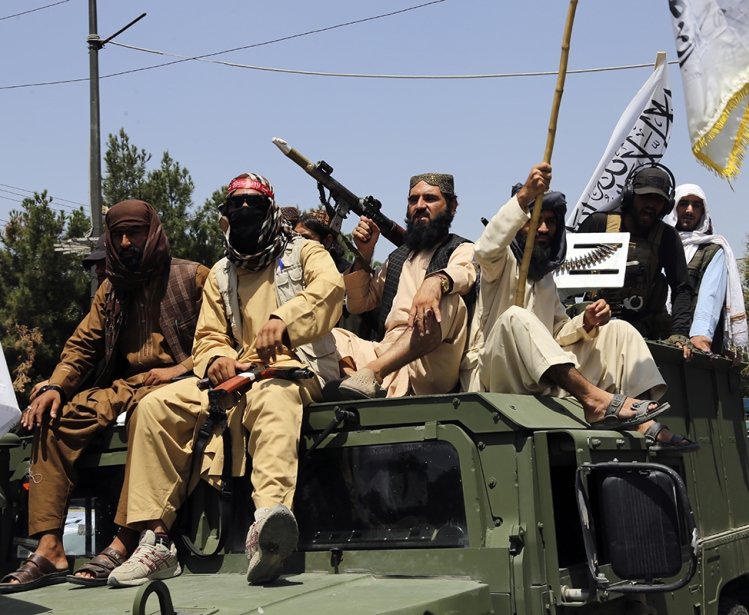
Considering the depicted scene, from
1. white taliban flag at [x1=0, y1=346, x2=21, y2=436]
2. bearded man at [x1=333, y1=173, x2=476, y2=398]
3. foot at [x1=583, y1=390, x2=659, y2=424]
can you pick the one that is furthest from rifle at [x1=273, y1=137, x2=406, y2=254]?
white taliban flag at [x1=0, y1=346, x2=21, y2=436]

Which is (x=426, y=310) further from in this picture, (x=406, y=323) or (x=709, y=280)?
(x=709, y=280)

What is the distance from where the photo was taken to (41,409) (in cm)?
541

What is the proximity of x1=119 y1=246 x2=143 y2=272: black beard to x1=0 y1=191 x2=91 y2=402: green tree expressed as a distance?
47.8 ft

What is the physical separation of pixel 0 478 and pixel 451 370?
216 cm

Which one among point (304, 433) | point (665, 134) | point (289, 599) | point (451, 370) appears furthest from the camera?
point (665, 134)

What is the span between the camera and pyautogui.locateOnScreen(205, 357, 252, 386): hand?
5082mm

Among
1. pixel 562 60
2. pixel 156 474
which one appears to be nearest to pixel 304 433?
pixel 156 474

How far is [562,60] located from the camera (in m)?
5.50

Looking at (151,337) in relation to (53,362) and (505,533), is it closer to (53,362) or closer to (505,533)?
(505,533)

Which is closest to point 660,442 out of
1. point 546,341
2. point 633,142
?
point 546,341

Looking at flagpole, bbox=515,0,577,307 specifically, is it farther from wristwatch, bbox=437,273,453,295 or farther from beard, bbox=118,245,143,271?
beard, bbox=118,245,143,271

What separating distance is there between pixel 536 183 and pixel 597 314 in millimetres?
650

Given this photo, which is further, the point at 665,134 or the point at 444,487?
the point at 665,134

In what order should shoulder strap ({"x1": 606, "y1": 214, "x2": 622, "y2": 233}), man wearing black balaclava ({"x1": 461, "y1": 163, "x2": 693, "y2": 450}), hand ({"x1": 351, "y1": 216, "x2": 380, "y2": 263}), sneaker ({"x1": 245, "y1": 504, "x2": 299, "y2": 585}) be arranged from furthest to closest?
shoulder strap ({"x1": 606, "y1": 214, "x2": 622, "y2": 233}) → hand ({"x1": 351, "y1": 216, "x2": 380, "y2": 263}) → man wearing black balaclava ({"x1": 461, "y1": 163, "x2": 693, "y2": 450}) → sneaker ({"x1": 245, "y1": 504, "x2": 299, "y2": 585})
